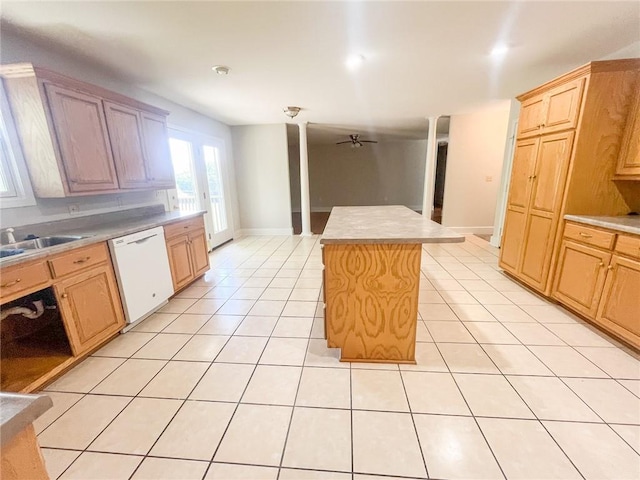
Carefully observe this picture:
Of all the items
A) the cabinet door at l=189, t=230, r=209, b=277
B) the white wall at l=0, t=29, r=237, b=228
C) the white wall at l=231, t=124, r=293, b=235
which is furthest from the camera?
the white wall at l=231, t=124, r=293, b=235

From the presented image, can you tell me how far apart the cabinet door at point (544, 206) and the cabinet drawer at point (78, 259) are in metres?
3.82

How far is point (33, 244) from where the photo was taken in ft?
6.39

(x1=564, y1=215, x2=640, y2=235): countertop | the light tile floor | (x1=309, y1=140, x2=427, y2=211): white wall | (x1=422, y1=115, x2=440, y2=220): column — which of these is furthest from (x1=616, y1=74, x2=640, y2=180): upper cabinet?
(x1=309, y1=140, x2=427, y2=211): white wall

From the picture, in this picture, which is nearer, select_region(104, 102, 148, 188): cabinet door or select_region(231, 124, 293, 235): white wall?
select_region(104, 102, 148, 188): cabinet door

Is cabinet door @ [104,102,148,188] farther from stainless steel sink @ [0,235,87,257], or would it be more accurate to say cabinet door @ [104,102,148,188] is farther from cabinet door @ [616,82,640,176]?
cabinet door @ [616,82,640,176]

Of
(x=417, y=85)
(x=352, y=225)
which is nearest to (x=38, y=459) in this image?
(x=352, y=225)

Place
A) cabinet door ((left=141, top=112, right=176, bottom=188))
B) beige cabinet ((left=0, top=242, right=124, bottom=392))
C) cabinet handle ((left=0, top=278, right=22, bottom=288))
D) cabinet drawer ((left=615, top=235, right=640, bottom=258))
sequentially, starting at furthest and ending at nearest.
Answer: cabinet door ((left=141, top=112, right=176, bottom=188))
cabinet drawer ((left=615, top=235, right=640, bottom=258))
beige cabinet ((left=0, top=242, right=124, bottom=392))
cabinet handle ((left=0, top=278, right=22, bottom=288))

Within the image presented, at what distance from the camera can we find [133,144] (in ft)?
8.66

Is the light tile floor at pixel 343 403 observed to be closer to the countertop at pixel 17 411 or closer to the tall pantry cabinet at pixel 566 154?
the tall pantry cabinet at pixel 566 154

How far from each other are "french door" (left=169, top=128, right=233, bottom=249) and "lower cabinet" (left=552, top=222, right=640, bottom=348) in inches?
175

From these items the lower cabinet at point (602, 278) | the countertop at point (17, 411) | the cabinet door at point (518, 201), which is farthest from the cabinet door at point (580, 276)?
the countertop at point (17, 411)

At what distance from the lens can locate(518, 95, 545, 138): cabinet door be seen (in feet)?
8.58

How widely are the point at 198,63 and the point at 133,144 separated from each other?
3.32 ft

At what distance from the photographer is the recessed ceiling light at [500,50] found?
2240 mm
